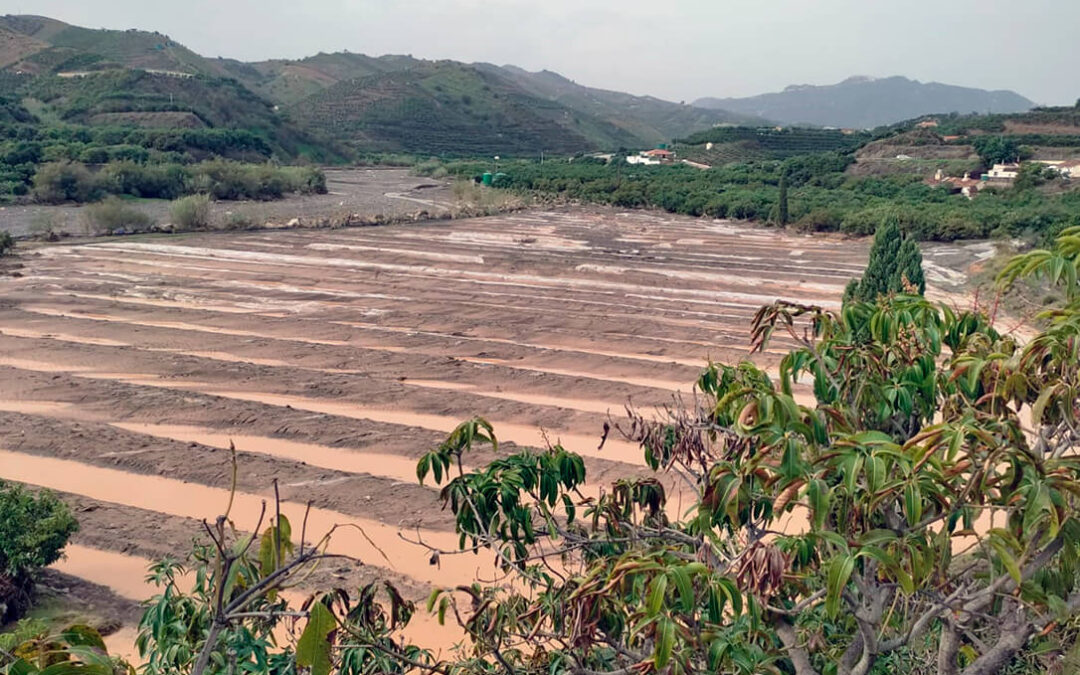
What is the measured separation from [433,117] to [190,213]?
7525 centimetres

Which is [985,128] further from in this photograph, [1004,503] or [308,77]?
[308,77]

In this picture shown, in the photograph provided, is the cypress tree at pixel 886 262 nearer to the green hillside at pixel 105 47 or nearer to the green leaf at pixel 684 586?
the green leaf at pixel 684 586

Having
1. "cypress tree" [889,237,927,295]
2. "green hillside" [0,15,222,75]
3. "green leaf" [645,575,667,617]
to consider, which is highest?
"green hillside" [0,15,222,75]

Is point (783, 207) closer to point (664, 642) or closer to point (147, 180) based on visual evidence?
point (147, 180)

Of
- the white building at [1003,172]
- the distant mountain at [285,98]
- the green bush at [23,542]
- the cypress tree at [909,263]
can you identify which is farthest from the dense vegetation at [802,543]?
the distant mountain at [285,98]

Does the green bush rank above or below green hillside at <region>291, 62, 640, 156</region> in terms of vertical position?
below

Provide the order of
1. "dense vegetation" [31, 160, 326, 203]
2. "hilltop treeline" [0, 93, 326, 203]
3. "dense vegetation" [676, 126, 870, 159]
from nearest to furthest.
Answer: "dense vegetation" [31, 160, 326, 203] < "hilltop treeline" [0, 93, 326, 203] < "dense vegetation" [676, 126, 870, 159]

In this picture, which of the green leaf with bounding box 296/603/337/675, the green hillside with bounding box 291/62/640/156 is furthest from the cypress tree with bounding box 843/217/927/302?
the green hillside with bounding box 291/62/640/156

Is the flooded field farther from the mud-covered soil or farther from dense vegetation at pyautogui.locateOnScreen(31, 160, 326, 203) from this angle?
dense vegetation at pyautogui.locateOnScreen(31, 160, 326, 203)

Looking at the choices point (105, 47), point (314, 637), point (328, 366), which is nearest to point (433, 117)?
point (105, 47)

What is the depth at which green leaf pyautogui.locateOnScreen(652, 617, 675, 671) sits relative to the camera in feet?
7.02

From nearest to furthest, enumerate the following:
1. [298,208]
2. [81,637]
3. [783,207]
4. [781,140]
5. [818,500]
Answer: [81,637] → [818,500] → [783,207] → [298,208] → [781,140]

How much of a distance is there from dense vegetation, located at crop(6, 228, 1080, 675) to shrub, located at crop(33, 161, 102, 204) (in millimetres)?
39706

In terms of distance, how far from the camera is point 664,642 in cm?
216
